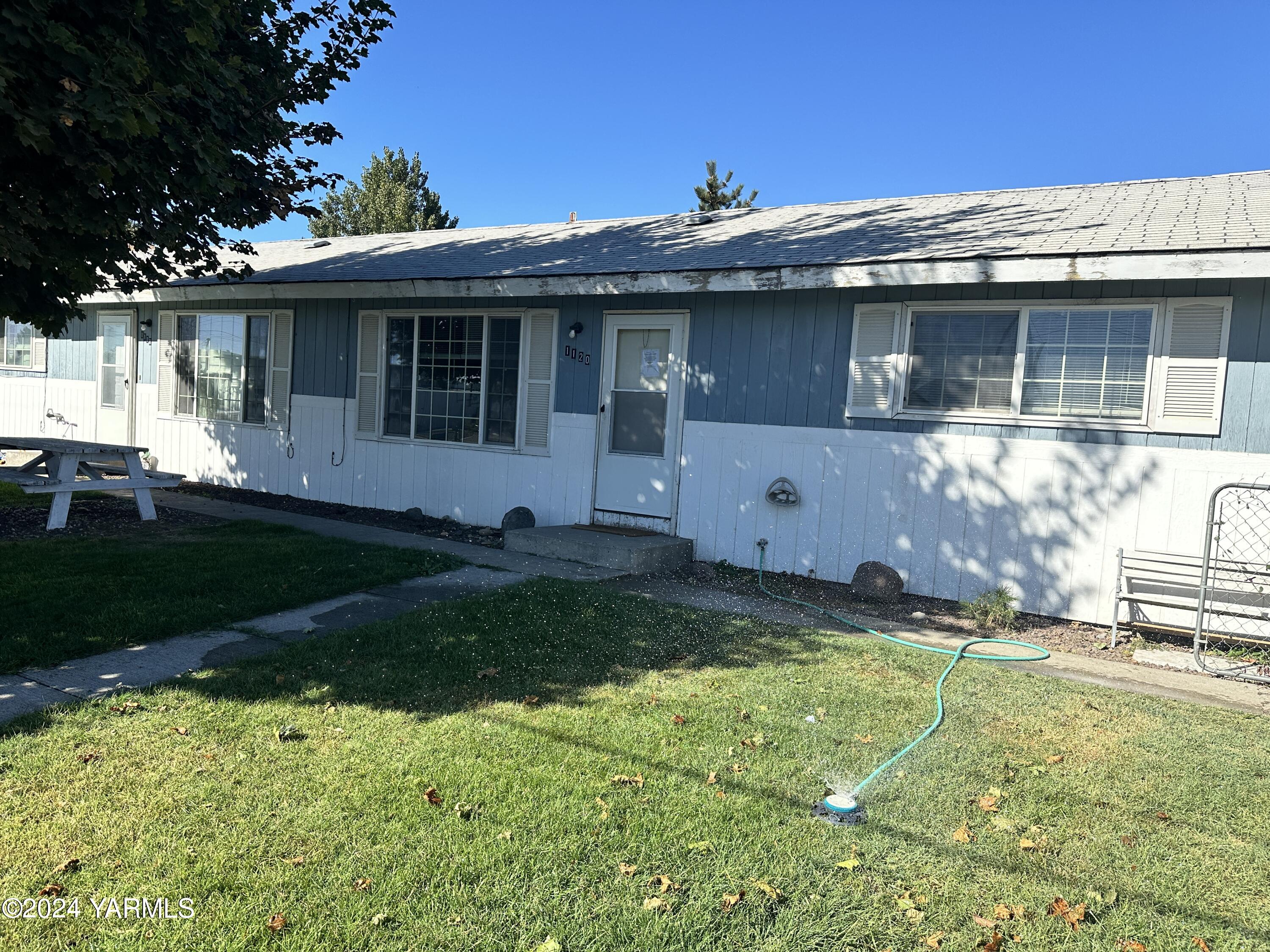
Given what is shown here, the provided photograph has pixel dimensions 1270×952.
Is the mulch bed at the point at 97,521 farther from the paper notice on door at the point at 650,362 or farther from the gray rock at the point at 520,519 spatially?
the paper notice on door at the point at 650,362

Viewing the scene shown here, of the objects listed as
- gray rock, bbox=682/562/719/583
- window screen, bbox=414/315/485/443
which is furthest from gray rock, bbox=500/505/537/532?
gray rock, bbox=682/562/719/583

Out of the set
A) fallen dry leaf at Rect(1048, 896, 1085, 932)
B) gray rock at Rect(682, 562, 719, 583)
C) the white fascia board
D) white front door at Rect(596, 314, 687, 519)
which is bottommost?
fallen dry leaf at Rect(1048, 896, 1085, 932)

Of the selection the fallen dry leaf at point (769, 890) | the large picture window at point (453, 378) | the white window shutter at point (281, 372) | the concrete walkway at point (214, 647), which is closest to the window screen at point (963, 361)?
the concrete walkway at point (214, 647)

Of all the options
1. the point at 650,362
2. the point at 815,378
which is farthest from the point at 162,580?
the point at 815,378

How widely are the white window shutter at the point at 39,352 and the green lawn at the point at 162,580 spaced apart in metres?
8.54

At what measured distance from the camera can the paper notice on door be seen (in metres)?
8.90

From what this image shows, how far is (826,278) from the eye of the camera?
290 inches

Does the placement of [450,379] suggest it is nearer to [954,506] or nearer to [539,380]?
[539,380]

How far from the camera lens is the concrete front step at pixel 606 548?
7.86 metres

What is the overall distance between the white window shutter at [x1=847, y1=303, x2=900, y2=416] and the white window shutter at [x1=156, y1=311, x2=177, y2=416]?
33.9 feet

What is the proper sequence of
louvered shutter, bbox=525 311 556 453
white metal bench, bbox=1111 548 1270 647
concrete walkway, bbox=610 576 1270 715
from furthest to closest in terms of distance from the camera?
louvered shutter, bbox=525 311 556 453
white metal bench, bbox=1111 548 1270 647
concrete walkway, bbox=610 576 1270 715

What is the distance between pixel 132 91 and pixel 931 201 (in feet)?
27.3

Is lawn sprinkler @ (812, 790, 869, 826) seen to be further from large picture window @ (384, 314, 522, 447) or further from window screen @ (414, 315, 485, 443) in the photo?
window screen @ (414, 315, 485, 443)

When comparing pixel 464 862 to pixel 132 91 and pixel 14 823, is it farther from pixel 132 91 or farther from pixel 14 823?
pixel 132 91
